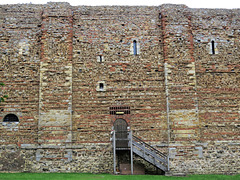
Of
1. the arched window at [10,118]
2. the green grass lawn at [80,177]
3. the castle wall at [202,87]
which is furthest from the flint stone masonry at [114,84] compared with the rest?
the green grass lawn at [80,177]

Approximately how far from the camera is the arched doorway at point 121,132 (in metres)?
17.5

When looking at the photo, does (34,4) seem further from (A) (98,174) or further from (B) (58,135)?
(A) (98,174)

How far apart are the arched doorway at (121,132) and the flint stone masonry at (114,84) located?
0.97 ft

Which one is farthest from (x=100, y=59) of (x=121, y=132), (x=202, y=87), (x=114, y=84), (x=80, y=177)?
(x=80, y=177)

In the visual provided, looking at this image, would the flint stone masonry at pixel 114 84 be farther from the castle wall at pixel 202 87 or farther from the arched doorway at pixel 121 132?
the arched doorway at pixel 121 132

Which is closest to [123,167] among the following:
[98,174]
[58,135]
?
[98,174]

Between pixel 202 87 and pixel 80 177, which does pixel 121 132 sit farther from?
pixel 202 87

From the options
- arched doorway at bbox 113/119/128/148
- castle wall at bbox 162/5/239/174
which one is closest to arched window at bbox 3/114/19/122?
arched doorway at bbox 113/119/128/148

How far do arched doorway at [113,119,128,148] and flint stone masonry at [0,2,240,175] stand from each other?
295mm

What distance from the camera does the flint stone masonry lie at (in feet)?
56.7

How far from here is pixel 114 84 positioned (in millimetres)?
18234

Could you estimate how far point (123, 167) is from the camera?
16.5 meters

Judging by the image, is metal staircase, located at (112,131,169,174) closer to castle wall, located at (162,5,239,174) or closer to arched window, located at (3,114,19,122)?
castle wall, located at (162,5,239,174)

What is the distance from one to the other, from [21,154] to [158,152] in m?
7.26
